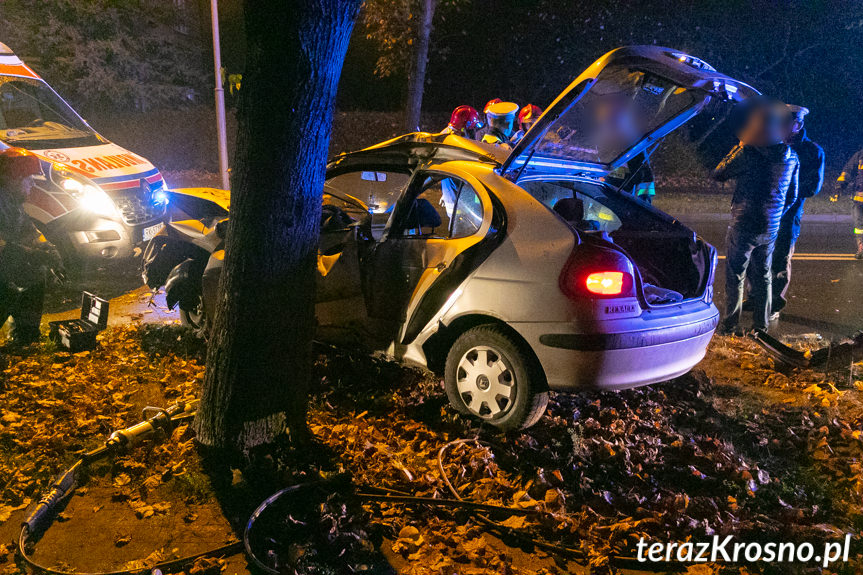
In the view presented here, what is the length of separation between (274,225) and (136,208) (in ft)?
18.1

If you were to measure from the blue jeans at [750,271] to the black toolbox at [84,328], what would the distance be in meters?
5.74

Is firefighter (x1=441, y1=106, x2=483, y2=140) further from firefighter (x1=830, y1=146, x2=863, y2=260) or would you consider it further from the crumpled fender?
firefighter (x1=830, y1=146, x2=863, y2=260)

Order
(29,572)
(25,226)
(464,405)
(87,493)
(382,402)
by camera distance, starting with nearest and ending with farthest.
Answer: (29,572) → (87,493) → (464,405) → (382,402) → (25,226)

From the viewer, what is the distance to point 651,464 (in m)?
3.48

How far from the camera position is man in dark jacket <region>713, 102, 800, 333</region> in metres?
5.66

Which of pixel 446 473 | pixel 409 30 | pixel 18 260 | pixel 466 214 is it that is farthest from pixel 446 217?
pixel 409 30

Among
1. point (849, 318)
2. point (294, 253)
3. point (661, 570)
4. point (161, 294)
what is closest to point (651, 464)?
point (661, 570)

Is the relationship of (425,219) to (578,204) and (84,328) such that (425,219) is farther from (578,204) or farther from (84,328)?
(84,328)

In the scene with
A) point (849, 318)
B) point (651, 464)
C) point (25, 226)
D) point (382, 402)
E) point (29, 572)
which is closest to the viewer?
point (29, 572)

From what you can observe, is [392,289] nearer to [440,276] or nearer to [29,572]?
[440,276]

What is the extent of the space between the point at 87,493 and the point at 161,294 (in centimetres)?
412

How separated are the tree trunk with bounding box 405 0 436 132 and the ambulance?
742cm

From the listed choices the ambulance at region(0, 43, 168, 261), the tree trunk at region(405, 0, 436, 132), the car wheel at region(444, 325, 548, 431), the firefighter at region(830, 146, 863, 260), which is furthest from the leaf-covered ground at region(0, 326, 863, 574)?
the tree trunk at region(405, 0, 436, 132)

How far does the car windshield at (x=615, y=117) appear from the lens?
3.88m
